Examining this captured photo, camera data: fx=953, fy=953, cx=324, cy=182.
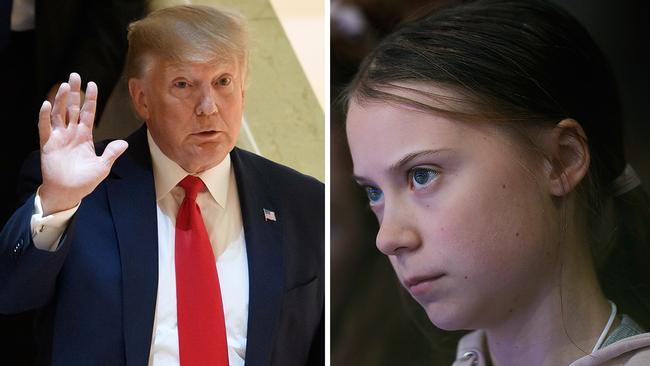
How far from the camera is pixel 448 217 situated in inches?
108

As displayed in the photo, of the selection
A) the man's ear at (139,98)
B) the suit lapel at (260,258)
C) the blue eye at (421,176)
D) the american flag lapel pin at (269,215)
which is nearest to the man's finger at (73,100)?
the man's ear at (139,98)

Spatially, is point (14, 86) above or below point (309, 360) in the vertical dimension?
above

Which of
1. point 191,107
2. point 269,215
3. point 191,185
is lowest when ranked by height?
point 269,215

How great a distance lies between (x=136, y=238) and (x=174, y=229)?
120mm

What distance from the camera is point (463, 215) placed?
2740 millimetres

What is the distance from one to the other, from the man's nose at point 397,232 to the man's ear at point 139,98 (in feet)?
Result: 2.62

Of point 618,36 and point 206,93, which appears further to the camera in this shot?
point 206,93

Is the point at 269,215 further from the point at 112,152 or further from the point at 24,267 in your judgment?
the point at 24,267

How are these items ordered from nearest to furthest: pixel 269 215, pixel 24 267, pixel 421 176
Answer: pixel 24 267
pixel 421 176
pixel 269 215

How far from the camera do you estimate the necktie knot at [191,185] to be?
2.91 metres

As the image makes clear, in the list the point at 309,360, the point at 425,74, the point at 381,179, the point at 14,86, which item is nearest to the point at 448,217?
the point at 381,179

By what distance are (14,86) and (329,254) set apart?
112cm

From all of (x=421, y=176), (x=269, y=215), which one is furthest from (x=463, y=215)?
(x=269, y=215)

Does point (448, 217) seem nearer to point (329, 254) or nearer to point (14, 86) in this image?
point (329, 254)
